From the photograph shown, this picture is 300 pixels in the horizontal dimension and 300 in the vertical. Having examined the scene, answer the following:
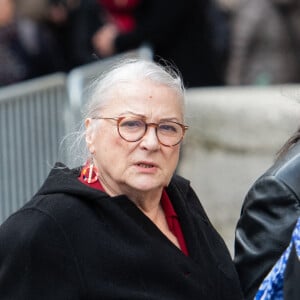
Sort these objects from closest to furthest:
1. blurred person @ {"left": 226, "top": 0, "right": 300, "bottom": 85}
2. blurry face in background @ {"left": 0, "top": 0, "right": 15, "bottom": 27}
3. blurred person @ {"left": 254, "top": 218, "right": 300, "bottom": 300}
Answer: blurred person @ {"left": 254, "top": 218, "right": 300, "bottom": 300}, blurry face in background @ {"left": 0, "top": 0, "right": 15, "bottom": 27}, blurred person @ {"left": 226, "top": 0, "right": 300, "bottom": 85}

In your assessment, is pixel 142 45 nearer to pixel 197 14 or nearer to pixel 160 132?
pixel 197 14

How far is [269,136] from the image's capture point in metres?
7.69

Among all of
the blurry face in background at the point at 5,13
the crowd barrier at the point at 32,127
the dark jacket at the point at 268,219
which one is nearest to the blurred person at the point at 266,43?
the blurry face in background at the point at 5,13

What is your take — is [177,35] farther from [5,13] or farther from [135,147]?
[135,147]

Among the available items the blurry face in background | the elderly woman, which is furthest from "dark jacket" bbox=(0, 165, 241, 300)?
the blurry face in background

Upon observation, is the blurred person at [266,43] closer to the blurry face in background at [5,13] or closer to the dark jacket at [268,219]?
the blurry face in background at [5,13]

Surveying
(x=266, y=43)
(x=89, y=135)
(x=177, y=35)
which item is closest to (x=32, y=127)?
(x=177, y=35)

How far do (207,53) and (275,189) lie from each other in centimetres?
432

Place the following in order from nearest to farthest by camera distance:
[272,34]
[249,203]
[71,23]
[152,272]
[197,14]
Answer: [152,272]
[249,203]
[197,14]
[272,34]
[71,23]

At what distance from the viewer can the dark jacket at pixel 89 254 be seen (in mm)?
3645

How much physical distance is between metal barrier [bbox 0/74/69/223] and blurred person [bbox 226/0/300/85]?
6.73 ft

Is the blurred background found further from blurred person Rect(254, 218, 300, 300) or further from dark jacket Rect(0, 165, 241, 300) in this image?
blurred person Rect(254, 218, 300, 300)

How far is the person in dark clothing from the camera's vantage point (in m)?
8.12

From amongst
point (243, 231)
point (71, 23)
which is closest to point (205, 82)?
point (71, 23)
